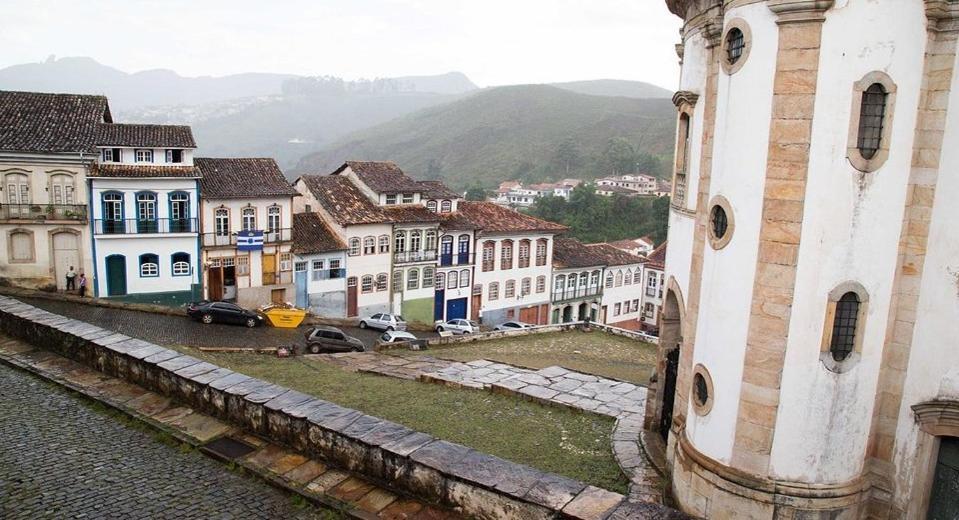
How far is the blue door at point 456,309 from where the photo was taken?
154ft

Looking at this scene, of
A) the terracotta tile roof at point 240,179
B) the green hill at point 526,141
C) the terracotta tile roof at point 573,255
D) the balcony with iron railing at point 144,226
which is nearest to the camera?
the balcony with iron railing at point 144,226

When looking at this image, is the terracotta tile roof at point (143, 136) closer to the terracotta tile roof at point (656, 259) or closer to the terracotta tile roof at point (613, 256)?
the terracotta tile roof at point (613, 256)

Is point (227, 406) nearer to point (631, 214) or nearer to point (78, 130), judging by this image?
point (78, 130)

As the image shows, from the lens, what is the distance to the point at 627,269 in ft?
186

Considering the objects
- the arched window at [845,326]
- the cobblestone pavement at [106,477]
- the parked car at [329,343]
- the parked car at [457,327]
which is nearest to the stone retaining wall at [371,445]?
the cobblestone pavement at [106,477]

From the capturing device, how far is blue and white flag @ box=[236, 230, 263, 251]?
37281mm

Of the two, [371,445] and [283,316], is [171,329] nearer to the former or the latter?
[283,316]

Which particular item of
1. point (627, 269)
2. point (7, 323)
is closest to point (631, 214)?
point (627, 269)

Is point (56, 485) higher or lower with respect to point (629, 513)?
lower

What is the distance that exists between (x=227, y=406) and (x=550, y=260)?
44442mm

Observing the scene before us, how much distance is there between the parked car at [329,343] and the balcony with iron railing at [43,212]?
47.2 feet

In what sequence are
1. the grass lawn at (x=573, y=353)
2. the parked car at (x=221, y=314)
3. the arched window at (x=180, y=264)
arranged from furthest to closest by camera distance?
the arched window at (x=180, y=264) → the parked car at (x=221, y=314) → the grass lawn at (x=573, y=353)

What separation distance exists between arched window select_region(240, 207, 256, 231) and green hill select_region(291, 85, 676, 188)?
249 ft

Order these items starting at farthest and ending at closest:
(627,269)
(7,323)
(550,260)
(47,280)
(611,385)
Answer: (627,269) → (550,260) → (47,280) → (611,385) → (7,323)
